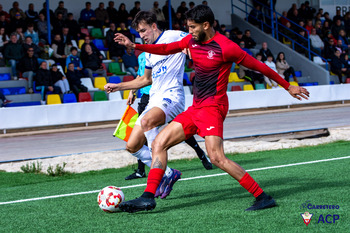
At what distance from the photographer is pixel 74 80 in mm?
19953

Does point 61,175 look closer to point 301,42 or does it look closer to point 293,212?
point 293,212

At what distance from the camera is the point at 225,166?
5.48 m

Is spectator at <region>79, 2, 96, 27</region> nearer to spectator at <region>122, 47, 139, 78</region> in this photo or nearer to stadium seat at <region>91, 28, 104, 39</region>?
stadium seat at <region>91, 28, 104, 39</region>

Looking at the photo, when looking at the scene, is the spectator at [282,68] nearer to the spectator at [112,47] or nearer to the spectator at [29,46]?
the spectator at [112,47]

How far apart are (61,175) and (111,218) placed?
4.22m

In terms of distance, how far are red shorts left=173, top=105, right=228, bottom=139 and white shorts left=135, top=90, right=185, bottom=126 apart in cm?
86

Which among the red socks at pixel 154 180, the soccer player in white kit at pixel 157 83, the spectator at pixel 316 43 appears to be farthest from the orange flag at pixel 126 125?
the spectator at pixel 316 43

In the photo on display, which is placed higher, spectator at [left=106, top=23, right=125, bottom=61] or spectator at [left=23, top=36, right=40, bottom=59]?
spectator at [left=23, top=36, right=40, bottom=59]

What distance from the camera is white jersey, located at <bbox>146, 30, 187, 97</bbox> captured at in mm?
6996

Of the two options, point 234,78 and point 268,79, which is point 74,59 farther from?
point 268,79

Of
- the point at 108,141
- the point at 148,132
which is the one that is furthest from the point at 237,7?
the point at 148,132

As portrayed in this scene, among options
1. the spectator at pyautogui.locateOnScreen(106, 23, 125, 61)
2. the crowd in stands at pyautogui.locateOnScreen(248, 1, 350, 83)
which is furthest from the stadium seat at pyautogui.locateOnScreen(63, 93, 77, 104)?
the crowd in stands at pyautogui.locateOnScreen(248, 1, 350, 83)

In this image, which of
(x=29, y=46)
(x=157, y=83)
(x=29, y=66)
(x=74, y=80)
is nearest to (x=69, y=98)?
(x=74, y=80)

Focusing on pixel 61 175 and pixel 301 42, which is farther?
pixel 301 42
